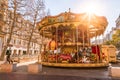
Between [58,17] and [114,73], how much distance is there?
753 cm

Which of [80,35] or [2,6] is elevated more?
[2,6]

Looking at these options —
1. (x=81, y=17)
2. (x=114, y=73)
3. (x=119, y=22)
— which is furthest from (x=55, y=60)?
(x=119, y=22)

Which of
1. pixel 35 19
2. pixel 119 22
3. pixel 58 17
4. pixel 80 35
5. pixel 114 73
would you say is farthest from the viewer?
pixel 119 22

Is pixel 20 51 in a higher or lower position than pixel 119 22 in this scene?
lower

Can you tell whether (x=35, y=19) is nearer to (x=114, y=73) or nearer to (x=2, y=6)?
(x=2, y=6)

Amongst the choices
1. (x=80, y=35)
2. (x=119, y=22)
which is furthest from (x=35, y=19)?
(x=119, y=22)

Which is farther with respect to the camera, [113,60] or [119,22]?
[119,22]

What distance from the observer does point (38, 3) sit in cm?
3238

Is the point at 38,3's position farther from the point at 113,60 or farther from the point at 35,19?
the point at 113,60

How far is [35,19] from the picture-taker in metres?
32.3

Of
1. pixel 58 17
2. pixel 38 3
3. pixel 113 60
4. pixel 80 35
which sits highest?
pixel 38 3

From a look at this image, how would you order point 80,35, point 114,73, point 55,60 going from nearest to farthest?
point 114,73, point 55,60, point 80,35

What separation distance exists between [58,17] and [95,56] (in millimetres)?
5577

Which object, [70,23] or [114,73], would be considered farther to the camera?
[70,23]
